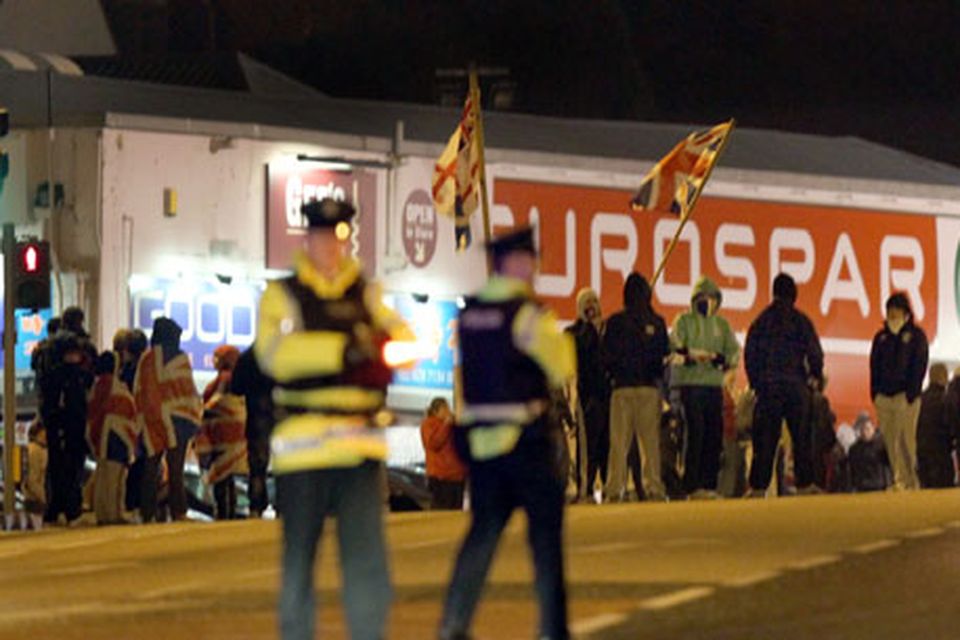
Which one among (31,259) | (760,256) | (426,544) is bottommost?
(426,544)

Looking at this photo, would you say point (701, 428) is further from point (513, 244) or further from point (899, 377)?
point (513, 244)

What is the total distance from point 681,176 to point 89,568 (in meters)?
13.2

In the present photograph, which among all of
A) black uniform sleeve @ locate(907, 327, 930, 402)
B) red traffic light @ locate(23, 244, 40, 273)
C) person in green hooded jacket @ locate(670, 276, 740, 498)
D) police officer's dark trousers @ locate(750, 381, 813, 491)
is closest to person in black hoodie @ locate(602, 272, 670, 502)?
person in green hooded jacket @ locate(670, 276, 740, 498)

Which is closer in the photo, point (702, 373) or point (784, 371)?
point (784, 371)

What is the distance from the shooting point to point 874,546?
16.7 meters

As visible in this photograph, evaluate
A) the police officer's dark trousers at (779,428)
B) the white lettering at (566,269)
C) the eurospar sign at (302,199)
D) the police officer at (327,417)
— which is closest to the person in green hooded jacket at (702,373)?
the police officer's dark trousers at (779,428)

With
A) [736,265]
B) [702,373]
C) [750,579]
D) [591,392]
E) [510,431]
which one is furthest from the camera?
[736,265]

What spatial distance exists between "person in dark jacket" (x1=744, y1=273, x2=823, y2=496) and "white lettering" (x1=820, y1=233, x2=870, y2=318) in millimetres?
12063

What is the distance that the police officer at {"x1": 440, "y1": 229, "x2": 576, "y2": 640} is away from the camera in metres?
11.6

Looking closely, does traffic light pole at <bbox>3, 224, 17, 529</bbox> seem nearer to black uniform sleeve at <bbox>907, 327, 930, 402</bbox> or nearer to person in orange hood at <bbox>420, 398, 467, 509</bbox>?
person in orange hood at <bbox>420, 398, 467, 509</bbox>

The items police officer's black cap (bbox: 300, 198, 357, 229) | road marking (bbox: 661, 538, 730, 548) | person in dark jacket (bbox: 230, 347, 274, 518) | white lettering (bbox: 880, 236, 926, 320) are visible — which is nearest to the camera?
police officer's black cap (bbox: 300, 198, 357, 229)

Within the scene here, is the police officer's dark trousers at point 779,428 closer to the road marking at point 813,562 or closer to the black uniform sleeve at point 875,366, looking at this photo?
the black uniform sleeve at point 875,366

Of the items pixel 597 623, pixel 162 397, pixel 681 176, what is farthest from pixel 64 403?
pixel 597 623

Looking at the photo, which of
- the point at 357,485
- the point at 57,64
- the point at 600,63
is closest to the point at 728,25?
the point at 600,63
